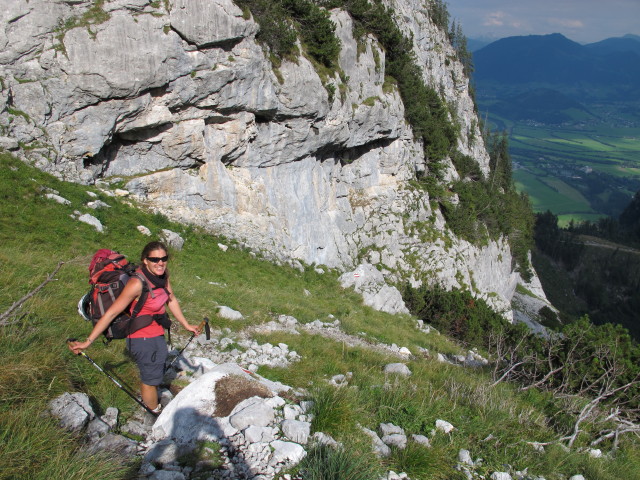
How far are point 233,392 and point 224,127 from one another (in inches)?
665

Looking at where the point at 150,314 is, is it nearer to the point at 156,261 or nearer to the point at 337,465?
the point at 156,261

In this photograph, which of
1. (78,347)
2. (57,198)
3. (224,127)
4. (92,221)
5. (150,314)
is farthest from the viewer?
(224,127)

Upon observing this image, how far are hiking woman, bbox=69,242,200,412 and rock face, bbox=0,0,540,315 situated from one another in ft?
42.8

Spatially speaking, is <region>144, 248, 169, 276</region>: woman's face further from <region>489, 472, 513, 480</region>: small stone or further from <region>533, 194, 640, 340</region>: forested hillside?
<region>533, 194, 640, 340</region>: forested hillside

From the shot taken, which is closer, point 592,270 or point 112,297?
point 112,297

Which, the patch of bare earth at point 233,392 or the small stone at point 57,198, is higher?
the patch of bare earth at point 233,392

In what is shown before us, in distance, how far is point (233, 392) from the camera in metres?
4.99

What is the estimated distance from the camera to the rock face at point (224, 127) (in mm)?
14594

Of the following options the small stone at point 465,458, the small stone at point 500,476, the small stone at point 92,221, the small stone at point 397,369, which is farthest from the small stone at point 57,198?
the small stone at point 500,476

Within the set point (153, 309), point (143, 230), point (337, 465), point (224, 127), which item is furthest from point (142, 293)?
point (224, 127)

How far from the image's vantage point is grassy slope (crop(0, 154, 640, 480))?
3.94m

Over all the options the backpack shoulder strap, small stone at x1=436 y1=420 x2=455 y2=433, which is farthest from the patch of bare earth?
small stone at x1=436 y1=420 x2=455 y2=433

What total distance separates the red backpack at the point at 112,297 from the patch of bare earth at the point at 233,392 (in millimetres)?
1230

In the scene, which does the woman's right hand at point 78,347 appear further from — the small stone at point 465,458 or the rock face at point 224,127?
the rock face at point 224,127
